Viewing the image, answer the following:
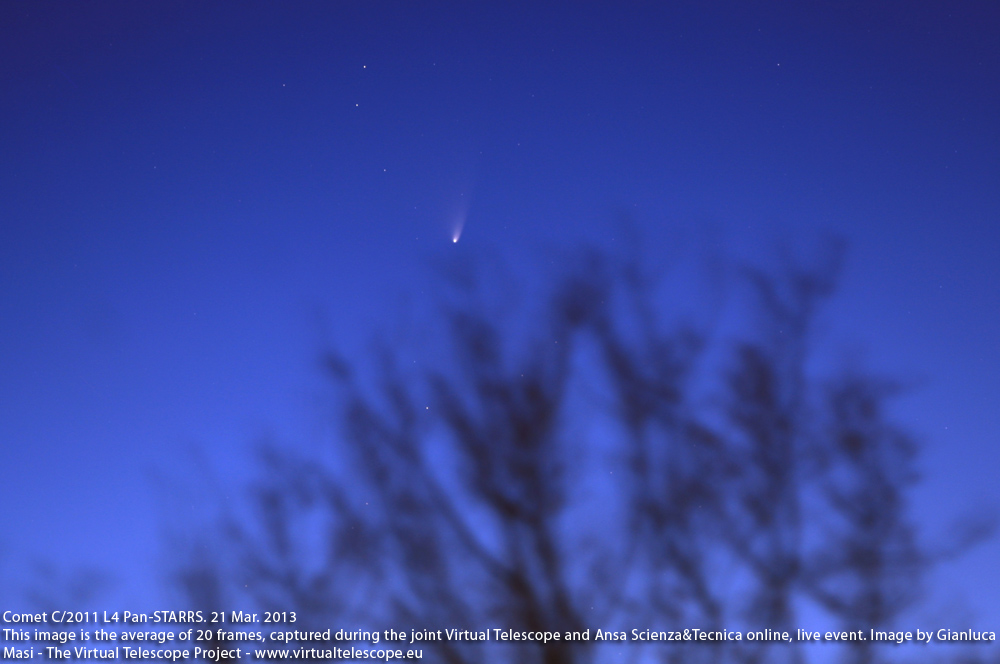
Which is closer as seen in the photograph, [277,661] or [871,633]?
[871,633]

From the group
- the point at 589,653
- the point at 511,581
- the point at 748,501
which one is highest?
the point at 748,501

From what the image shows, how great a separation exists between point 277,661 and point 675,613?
3.46 meters

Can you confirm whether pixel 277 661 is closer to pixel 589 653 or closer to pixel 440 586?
pixel 440 586

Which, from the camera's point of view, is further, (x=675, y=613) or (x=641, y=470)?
(x=641, y=470)

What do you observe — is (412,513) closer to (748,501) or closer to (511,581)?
(511,581)

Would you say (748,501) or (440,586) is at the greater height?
(748,501)

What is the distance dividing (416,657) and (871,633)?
3.69m

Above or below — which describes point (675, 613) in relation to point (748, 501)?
below

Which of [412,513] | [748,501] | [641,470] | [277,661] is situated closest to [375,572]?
[412,513]

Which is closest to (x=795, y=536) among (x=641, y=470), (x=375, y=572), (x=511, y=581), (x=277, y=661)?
(x=641, y=470)

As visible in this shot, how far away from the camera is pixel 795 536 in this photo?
6.97 metres

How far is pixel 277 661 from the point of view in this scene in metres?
7.20

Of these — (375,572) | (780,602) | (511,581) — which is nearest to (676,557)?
(780,602)

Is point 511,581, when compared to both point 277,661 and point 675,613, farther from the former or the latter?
point 277,661
